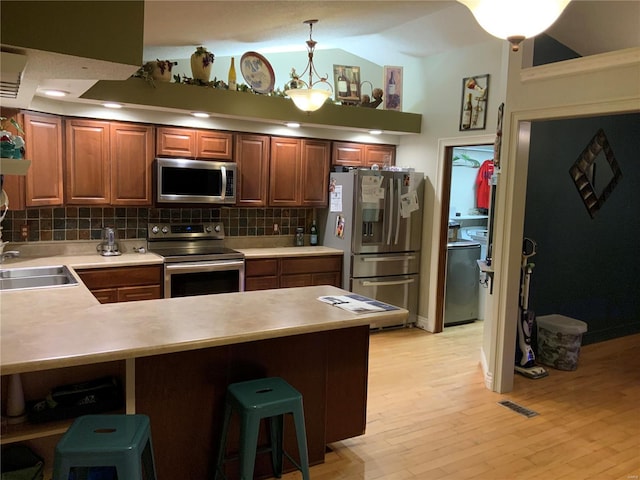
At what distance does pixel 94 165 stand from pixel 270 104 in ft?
5.21

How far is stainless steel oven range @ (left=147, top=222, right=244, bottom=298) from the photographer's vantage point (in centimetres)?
412

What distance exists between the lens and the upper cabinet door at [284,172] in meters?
4.81

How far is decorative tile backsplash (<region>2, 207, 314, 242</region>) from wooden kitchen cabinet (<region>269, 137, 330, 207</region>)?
1.07 feet

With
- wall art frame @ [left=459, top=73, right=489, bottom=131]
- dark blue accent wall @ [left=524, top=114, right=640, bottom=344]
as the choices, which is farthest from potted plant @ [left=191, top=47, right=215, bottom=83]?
dark blue accent wall @ [left=524, top=114, right=640, bottom=344]

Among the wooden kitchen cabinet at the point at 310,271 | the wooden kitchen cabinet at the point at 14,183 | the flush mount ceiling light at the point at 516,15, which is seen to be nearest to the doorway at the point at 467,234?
the wooden kitchen cabinet at the point at 310,271

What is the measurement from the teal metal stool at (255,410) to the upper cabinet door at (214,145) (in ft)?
8.76

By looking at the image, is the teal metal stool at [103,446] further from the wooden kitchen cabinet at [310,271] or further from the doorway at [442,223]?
the doorway at [442,223]

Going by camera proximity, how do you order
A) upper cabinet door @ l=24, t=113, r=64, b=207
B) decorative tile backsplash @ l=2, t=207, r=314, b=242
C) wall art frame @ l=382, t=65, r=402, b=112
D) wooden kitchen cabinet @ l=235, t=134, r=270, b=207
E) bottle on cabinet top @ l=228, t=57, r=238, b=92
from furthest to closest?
wall art frame @ l=382, t=65, r=402, b=112 < wooden kitchen cabinet @ l=235, t=134, r=270, b=207 < bottle on cabinet top @ l=228, t=57, r=238, b=92 < decorative tile backsplash @ l=2, t=207, r=314, b=242 < upper cabinet door @ l=24, t=113, r=64, b=207

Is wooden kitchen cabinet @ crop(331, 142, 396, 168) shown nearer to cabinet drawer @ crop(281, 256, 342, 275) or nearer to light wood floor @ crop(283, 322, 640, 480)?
cabinet drawer @ crop(281, 256, 342, 275)

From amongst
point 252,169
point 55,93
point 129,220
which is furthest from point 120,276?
point 252,169

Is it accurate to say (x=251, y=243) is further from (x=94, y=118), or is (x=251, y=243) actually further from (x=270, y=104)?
(x=94, y=118)

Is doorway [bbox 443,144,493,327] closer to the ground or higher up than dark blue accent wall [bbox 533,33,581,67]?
closer to the ground

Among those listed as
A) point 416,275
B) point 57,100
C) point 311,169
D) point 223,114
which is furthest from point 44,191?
point 416,275

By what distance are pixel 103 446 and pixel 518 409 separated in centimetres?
277
